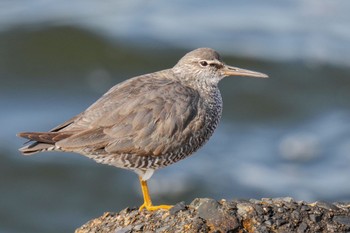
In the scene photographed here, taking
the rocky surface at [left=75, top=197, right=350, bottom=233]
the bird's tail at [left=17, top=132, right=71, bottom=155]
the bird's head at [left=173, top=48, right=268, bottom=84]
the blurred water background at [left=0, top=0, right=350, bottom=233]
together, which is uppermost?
the blurred water background at [left=0, top=0, right=350, bottom=233]

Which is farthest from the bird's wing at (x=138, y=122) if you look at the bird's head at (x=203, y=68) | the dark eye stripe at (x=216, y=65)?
the dark eye stripe at (x=216, y=65)

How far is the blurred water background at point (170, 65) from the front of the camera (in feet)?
57.0

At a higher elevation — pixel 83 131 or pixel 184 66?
pixel 184 66

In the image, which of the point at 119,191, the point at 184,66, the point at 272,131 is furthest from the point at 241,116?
the point at 184,66

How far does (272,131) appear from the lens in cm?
1944

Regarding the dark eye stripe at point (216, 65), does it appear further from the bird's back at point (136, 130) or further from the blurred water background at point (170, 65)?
the blurred water background at point (170, 65)

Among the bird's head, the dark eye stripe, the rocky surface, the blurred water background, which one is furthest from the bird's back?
the blurred water background

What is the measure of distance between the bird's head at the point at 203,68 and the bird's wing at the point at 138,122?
0.67m

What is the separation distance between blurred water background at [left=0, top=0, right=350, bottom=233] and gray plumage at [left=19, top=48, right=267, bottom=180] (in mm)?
7491

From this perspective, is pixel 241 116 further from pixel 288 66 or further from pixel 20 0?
pixel 20 0

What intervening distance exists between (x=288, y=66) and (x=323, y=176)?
432 centimetres

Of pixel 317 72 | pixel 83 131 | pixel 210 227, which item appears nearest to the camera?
pixel 210 227

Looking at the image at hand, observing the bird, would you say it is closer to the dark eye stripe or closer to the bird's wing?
the bird's wing

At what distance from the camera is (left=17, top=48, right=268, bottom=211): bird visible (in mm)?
8789
